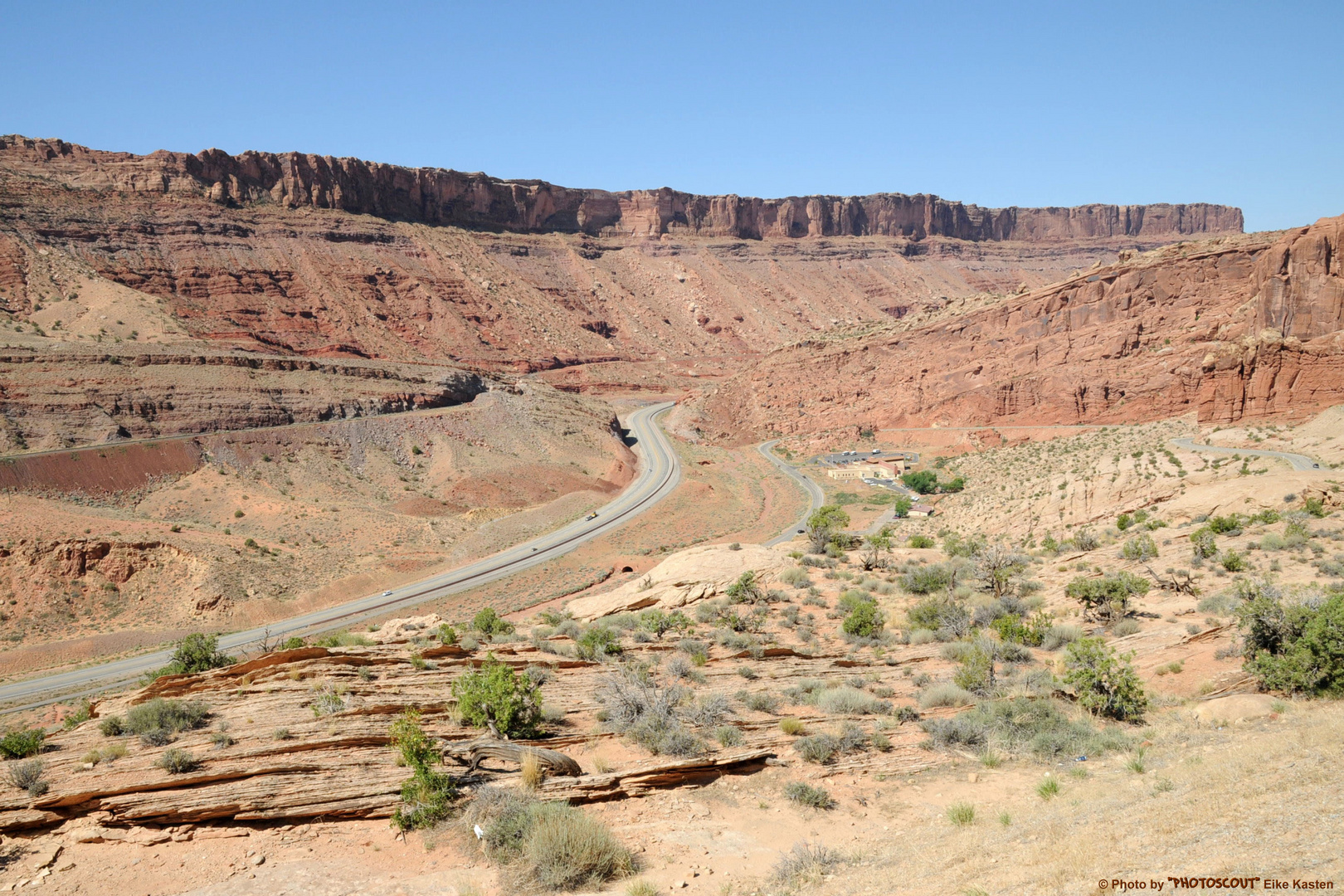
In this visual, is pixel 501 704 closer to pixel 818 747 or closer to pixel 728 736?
pixel 728 736

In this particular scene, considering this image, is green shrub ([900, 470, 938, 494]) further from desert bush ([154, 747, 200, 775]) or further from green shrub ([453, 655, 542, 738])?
desert bush ([154, 747, 200, 775])

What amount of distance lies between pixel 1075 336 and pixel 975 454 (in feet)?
37.7

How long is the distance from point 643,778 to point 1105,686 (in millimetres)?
8062

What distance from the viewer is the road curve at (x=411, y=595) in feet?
84.7

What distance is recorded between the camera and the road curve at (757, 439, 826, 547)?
140ft

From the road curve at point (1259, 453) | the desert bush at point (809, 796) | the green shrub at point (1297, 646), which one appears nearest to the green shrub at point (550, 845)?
the desert bush at point (809, 796)

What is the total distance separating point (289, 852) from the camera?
8.97 meters

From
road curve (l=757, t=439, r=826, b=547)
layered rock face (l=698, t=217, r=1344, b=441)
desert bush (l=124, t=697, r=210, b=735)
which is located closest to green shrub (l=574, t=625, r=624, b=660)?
desert bush (l=124, t=697, r=210, b=735)

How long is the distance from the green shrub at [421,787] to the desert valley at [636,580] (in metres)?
0.05

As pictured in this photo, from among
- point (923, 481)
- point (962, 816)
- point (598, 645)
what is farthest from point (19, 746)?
point (923, 481)

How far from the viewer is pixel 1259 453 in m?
29.3

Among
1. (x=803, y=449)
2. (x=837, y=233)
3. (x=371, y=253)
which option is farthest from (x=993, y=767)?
(x=837, y=233)

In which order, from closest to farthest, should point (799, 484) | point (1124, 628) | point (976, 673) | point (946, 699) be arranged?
1. point (946, 699)
2. point (976, 673)
3. point (1124, 628)
4. point (799, 484)

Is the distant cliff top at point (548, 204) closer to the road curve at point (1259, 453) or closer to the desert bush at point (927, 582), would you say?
the desert bush at point (927, 582)
